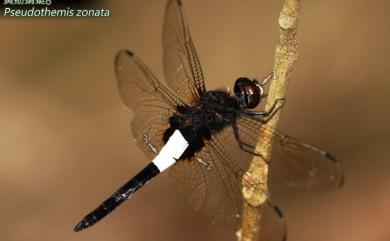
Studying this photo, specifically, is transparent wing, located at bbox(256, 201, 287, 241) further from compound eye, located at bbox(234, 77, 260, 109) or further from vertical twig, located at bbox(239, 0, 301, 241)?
compound eye, located at bbox(234, 77, 260, 109)

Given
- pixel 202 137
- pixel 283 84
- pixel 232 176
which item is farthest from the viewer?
pixel 202 137

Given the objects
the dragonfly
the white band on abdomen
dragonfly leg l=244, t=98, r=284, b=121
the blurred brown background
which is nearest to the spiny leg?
the dragonfly

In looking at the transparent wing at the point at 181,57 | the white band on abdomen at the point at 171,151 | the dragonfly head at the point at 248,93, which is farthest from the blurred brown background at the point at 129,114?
the dragonfly head at the point at 248,93

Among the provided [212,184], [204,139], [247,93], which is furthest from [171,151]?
[247,93]

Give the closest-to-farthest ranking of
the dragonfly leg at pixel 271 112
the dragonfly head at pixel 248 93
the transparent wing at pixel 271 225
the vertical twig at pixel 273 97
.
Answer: the vertical twig at pixel 273 97 → the dragonfly leg at pixel 271 112 → the transparent wing at pixel 271 225 → the dragonfly head at pixel 248 93

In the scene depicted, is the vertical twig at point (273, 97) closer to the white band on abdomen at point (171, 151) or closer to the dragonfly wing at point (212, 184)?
the dragonfly wing at point (212, 184)

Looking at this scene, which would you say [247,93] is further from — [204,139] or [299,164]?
[299,164]

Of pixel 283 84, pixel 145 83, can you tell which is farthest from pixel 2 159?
pixel 283 84

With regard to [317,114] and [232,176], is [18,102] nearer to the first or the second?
[317,114]
